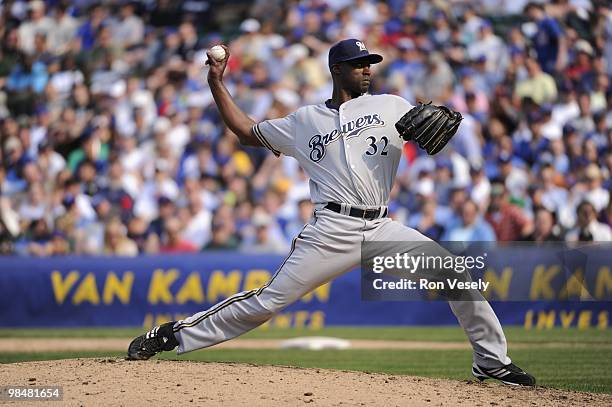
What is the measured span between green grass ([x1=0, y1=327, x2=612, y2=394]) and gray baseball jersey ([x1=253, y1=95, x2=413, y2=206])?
2328 millimetres

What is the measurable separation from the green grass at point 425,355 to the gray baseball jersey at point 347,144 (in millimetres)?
2328

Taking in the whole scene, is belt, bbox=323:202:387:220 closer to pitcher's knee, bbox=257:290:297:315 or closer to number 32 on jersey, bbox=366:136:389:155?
number 32 on jersey, bbox=366:136:389:155

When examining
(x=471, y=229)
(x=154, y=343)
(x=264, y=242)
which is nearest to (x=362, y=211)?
(x=154, y=343)

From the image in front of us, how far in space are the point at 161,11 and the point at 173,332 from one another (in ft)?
43.1

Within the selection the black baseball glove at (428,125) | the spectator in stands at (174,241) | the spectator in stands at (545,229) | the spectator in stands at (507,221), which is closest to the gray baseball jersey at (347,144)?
the black baseball glove at (428,125)

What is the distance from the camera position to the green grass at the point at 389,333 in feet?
40.3

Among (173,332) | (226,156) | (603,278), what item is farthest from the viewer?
(226,156)

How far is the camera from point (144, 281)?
14.0 metres

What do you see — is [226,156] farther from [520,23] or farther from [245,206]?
[520,23]

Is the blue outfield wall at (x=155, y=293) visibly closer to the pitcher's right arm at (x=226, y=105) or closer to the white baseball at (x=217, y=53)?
the pitcher's right arm at (x=226, y=105)

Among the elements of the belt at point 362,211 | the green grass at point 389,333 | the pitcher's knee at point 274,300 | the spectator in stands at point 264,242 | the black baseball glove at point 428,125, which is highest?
the black baseball glove at point 428,125

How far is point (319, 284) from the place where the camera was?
6.92m

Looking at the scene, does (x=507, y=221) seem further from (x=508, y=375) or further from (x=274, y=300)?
(x=274, y=300)

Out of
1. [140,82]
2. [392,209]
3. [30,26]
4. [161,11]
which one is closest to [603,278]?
[392,209]
